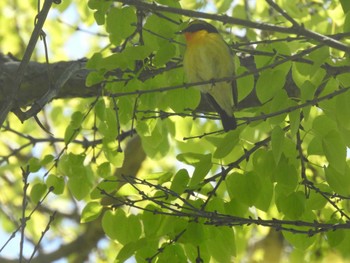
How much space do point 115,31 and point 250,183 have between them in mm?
879

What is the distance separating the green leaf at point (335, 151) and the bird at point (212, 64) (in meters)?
0.70

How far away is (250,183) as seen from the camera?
9.39ft

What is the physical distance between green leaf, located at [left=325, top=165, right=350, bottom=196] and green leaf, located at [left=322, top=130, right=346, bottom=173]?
0.12 metres

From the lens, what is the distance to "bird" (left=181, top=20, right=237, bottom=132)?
3363mm

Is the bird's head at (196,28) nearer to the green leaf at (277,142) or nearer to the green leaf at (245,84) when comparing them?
the green leaf at (245,84)

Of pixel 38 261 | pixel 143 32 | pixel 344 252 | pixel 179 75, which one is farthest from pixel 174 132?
pixel 38 261

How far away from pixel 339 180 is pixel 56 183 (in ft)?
4.33

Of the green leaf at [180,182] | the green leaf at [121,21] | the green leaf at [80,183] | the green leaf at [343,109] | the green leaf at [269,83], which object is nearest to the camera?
the green leaf at [343,109]

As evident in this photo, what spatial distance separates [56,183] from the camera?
11.1ft

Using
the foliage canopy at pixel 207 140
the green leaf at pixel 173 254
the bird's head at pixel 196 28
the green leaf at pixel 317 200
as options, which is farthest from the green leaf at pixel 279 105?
the bird's head at pixel 196 28

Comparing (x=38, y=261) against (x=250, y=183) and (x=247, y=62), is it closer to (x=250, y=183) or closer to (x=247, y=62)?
(x=247, y=62)

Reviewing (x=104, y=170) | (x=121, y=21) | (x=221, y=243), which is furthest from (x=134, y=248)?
(x=121, y=21)

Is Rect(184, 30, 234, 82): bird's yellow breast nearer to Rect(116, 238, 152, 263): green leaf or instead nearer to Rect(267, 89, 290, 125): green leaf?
Rect(267, 89, 290, 125): green leaf

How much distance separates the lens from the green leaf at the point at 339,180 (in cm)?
277
